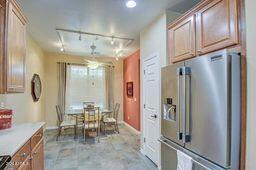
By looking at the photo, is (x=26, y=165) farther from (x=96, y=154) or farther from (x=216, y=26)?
(x=216, y=26)

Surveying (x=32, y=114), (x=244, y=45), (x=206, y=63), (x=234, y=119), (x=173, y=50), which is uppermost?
(x=173, y=50)

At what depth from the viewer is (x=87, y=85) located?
634 cm

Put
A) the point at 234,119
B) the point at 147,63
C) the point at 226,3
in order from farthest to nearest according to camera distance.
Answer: the point at 147,63 → the point at 226,3 → the point at 234,119

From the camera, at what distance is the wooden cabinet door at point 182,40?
76.5 inches

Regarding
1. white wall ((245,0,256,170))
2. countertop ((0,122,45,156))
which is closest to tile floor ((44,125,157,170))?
countertop ((0,122,45,156))

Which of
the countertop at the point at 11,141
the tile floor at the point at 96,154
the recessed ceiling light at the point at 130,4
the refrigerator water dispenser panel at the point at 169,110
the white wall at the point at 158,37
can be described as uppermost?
the recessed ceiling light at the point at 130,4

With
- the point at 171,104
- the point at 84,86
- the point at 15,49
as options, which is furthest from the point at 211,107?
the point at 84,86

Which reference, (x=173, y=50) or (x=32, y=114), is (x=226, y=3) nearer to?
(x=173, y=50)

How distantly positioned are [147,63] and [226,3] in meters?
1.99

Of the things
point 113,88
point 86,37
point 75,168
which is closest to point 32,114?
point 75,168

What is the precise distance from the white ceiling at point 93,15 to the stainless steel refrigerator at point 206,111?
4.25ft

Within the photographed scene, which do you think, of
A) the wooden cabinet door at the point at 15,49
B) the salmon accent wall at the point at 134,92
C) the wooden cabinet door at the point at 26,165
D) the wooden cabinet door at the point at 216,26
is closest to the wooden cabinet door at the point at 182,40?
the wooden cabinet door at the point at 216,26

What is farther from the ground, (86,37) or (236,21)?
(86,37)

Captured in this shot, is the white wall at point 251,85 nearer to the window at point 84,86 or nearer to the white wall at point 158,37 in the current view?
the white wall at point 158,37
